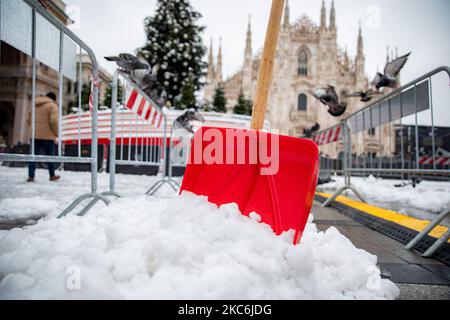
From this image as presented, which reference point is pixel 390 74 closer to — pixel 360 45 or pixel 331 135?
pixel 331 135

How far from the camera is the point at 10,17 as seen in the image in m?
1.45

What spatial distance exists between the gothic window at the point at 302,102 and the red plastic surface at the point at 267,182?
107 ft

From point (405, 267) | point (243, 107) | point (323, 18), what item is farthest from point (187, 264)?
point (323, 18)

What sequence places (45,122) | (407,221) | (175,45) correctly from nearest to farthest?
(407,221) < (45,122) < (175,45)

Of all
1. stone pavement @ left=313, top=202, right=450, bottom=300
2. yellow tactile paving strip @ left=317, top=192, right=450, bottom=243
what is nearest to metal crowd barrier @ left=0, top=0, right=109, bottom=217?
stone pavement @ left=313, top=202, right=450, bottom=300

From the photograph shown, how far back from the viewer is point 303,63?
33.4 m

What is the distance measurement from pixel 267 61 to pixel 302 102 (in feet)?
107

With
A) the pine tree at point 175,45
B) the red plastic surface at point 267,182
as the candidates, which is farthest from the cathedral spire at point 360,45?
the red plastic surface at point 267,182

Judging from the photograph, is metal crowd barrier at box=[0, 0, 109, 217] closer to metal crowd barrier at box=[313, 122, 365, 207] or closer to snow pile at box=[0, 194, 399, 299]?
snow pile at box=[0, 194, 399, 299]

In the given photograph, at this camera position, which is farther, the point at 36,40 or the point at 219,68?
the point at 219,68

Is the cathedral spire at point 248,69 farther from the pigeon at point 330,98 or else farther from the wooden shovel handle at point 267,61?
the wooden shovel handle at point 267,61

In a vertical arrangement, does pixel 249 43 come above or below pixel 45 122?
above

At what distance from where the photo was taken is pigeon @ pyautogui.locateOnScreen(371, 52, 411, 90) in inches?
136

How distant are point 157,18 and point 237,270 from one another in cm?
1624
